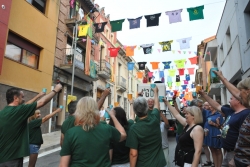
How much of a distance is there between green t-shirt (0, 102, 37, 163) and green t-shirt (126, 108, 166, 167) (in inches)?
59.2

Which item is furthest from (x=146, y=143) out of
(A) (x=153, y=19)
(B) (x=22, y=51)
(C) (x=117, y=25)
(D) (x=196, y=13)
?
(B) (x=22, y=51)

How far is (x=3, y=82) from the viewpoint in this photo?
9.60 m

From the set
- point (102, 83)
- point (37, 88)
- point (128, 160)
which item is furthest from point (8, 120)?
point (102, 83)

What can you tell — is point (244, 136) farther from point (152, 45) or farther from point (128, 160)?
point (152, 45)

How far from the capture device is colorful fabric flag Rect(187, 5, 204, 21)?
391 inches

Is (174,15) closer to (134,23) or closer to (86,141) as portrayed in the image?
(134,23)

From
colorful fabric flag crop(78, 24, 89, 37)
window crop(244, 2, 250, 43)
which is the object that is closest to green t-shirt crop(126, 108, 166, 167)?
window crop(244, 2, 250, 43)

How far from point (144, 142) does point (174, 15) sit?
30.8 ft

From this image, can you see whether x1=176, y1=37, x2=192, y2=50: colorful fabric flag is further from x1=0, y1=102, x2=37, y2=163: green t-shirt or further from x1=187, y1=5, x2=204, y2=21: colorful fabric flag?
x1=0, y1=102, x2=37, y2=163: green t-shirt

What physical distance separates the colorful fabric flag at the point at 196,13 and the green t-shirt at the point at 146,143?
8.83 m

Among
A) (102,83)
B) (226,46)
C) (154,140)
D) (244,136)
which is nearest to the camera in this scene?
(244,136)

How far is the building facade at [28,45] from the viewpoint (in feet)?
31.6

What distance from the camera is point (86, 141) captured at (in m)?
2.05

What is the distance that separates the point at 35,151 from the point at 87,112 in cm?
296
